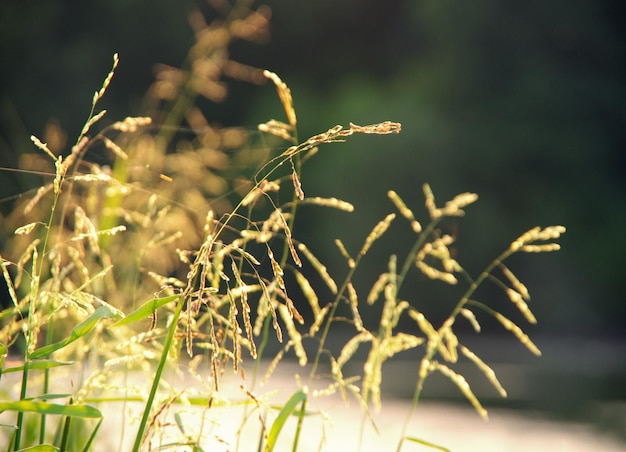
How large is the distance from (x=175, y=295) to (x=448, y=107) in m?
11.5

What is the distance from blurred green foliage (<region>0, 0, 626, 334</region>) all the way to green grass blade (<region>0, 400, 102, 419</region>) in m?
8.99

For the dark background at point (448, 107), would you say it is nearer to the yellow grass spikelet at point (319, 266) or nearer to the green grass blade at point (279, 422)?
the yellow grass spikelet at point (319, 266)

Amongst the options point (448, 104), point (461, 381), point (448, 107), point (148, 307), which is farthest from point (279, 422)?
point (448, 104)

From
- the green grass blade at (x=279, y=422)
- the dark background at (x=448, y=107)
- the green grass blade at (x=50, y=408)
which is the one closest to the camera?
the green grass blade at (x=50, y=408)

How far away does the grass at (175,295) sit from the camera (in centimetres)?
92

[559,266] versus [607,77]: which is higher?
[607,77]

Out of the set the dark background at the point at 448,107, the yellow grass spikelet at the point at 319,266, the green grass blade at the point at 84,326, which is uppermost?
the dark background at the point at 448,107

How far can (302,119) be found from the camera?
13.0 metres

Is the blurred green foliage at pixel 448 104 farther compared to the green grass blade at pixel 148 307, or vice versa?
the blurred green foliage at pixel 448 104

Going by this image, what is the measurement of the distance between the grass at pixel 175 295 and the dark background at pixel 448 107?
7242 mm

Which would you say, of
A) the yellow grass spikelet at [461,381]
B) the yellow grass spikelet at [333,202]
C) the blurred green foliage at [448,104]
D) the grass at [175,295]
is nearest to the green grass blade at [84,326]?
the grass at [175,295]

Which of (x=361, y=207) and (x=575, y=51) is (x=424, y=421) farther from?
(x=575, y=51)

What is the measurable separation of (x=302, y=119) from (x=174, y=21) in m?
2.52

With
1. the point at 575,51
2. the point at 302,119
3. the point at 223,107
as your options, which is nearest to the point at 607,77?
the point at 575,51
